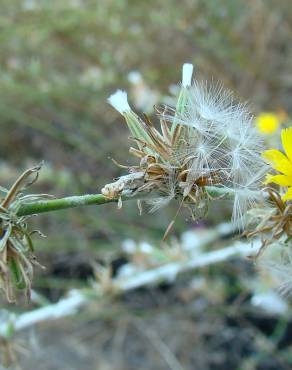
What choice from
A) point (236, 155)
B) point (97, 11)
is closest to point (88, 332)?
point (97, 11)

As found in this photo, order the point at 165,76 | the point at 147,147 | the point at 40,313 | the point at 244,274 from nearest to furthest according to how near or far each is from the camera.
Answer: the point at 147,147
the point at 40,313
the point at 244,274
the point at 165,76

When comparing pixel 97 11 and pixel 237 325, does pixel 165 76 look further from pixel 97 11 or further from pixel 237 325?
pixel 237 325

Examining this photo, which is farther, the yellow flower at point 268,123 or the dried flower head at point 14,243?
the yellow flower at point 268,123

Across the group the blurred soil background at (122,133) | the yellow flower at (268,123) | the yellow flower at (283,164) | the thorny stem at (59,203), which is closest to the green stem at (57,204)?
the thorny stem at (59,203)

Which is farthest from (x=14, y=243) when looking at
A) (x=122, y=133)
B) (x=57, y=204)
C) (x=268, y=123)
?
(x=122, y=133)

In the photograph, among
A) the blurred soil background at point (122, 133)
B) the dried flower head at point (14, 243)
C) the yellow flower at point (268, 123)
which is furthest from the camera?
the blurred soil background at point (122, 133)

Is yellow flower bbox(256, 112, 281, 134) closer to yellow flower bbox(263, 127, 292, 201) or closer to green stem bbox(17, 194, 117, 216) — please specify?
yellow flower bbox(263, 127, 292, 201)

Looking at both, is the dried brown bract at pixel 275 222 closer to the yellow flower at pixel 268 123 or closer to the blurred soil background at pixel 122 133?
the yellow flower at pixel 268 123

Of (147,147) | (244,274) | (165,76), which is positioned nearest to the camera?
(147,147)
